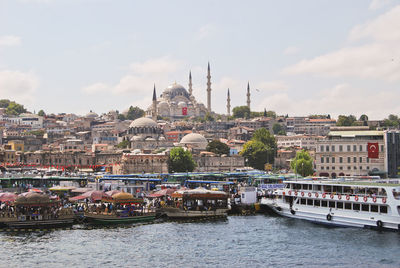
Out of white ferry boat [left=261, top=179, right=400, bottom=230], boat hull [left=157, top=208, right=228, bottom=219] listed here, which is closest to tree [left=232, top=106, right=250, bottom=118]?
white ferry boat [left=261, top=179, right=400, bottom=230]

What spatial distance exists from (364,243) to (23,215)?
1809 cm

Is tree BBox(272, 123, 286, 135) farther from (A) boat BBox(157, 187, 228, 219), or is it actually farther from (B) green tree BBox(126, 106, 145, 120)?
(A) boat BBox(157, 187, 228, 219)

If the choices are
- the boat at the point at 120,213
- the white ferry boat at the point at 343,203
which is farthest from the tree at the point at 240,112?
the boat at the point at 120,213

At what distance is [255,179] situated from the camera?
62.9m

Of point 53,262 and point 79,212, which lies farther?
point 79,212

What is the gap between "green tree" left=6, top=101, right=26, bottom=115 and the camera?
546ft

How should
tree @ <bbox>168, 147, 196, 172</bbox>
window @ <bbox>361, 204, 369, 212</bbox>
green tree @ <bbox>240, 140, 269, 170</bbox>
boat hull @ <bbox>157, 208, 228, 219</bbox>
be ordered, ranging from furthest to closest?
green tree @ <bbox>240, 140, 269, 170</bbox> < tree @ <bbox>168, 147, 196, 172</bbox> < boat hull @ <bbox>157, 208, 228, 219</bbox> < window @ <bbox>361, 204, 369, 212</bbox>

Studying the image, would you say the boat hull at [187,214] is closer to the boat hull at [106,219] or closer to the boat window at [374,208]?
the boat hull at [106,219]

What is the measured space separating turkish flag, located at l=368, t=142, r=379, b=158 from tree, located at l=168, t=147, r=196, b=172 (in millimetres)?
25177

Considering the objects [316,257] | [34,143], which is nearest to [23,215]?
[316,257]

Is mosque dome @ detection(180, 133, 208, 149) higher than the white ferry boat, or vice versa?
mosque dome @ detection(180, 133, 208, 149)

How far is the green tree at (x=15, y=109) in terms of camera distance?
546ft

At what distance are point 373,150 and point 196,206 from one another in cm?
3407

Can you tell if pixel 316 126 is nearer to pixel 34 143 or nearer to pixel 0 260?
pixel 34 143
